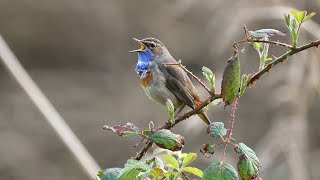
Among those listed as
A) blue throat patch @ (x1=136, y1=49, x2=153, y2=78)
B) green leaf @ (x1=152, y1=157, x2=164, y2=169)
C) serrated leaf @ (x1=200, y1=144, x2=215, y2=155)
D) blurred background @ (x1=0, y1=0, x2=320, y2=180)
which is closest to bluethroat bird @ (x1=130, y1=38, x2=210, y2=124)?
blue throat patch @ (x1=136, y1=49, x2=153, y2=78)

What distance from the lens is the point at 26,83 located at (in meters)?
2.84

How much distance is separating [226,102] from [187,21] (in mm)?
6444

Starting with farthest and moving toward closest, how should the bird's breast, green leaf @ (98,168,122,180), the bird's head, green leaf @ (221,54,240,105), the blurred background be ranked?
1. the blurred background
2. the bird's head
3. the bird's breast
4. green leaf @ (98,168,122,180)
5. green leaf @ (221,54,240,105)

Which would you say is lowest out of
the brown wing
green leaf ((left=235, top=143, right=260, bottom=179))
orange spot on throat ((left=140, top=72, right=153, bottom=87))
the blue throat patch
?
green leaf ((left=235, top=143, right=260, bottom=179))

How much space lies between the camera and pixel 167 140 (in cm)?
136

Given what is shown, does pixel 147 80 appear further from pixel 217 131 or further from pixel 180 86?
pixel 217 131

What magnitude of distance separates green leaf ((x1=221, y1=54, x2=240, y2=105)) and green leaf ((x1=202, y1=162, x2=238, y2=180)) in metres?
0.11

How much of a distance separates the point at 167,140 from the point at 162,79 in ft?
4.43

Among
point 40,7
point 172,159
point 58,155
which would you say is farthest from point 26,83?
point 40,7

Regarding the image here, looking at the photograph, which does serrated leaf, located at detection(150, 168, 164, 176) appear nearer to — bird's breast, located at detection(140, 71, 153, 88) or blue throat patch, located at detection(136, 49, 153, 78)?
bird's breast, located at detection(140, 71, 153, 88)

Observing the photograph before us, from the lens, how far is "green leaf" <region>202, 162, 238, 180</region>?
1.32m

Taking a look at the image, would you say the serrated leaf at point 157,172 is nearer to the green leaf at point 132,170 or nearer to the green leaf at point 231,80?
the green leaf at point 132,170

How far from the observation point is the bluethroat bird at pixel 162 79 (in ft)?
8.35

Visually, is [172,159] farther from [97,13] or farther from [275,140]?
[97,13]
